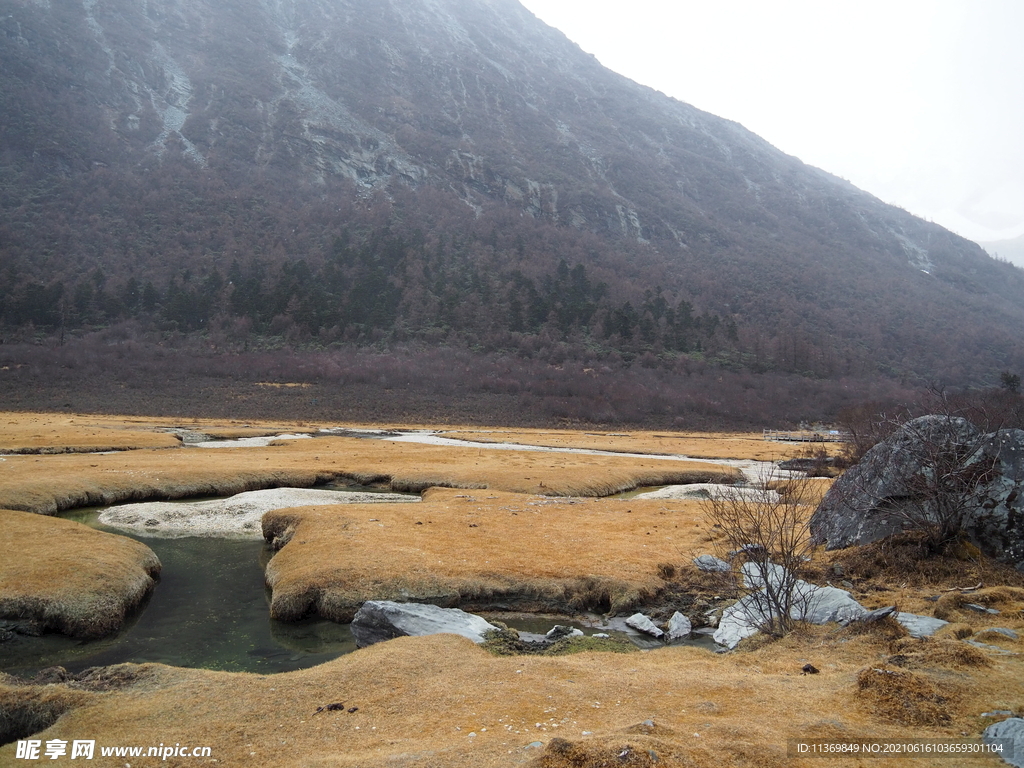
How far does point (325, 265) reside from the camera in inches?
6058

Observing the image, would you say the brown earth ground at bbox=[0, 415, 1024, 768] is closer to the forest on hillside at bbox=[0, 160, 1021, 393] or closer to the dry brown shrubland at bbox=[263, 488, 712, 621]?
the dry brown shrubland at bbox=[263, 488, 712, 621]

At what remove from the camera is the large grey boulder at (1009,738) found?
6535mm

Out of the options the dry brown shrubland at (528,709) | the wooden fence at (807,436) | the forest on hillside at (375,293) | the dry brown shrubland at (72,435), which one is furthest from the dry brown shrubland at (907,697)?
the forest on hillside at (375,293)

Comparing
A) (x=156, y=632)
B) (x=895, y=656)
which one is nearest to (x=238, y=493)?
(x=156, y=632)

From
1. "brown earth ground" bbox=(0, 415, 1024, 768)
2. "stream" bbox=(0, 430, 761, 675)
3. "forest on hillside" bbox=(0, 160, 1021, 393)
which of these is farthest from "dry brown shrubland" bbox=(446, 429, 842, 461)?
"forest on hillside" bbox=(0, 160, 1021, 393)

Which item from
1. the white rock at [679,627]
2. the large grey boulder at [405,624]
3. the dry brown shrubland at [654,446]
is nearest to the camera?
the large grey boulder at [405,624]

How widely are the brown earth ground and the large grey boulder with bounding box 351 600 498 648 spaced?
2.42ft

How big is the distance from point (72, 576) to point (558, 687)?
1360cm

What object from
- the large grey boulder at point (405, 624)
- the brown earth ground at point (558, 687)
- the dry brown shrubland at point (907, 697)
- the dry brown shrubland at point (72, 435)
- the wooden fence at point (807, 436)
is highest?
the dry brown shrubland at point (907, 697)

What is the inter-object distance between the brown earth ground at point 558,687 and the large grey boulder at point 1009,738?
0.21m

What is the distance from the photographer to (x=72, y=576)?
15492mm

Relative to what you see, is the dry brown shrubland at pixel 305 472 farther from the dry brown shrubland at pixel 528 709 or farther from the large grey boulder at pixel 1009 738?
the large grey boulder at pixel 1009 738

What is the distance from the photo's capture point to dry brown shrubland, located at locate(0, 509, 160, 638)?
45.6ft

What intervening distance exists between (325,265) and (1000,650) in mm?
158416
